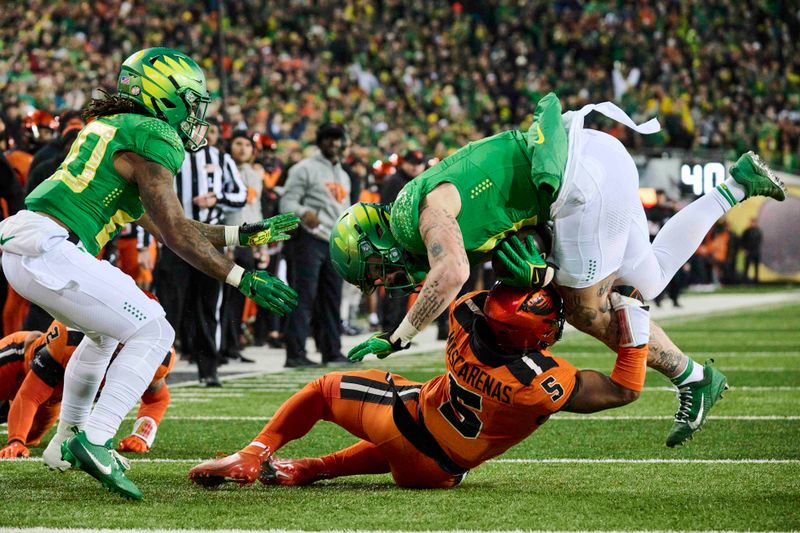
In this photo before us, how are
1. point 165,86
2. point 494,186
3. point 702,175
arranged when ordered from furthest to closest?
point 702,175 < point 165,86 < point 494,186

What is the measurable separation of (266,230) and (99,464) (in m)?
1.07

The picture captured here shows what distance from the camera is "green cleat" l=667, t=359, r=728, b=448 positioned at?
5398mm

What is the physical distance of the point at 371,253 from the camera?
196 inches

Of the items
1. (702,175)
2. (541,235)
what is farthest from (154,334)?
(702,175)

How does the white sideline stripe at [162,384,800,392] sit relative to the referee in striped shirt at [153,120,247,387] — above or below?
below

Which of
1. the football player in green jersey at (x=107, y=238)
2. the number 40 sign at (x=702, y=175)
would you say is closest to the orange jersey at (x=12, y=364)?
the football player in green jersey at (x=107, y=238)

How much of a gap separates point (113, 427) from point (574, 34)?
25.3 metres

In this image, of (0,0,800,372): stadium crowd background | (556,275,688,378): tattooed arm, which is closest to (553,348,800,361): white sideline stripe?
(556,275,688,378): tattooed arm

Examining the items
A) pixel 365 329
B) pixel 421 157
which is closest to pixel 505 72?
pixel 365 329

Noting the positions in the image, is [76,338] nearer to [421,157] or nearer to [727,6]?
[421,157]

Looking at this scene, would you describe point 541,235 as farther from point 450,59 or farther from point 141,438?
point 450,59

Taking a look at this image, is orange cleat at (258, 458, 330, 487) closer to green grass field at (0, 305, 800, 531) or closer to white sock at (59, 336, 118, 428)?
green grass field at (0, 305, 800, 531)

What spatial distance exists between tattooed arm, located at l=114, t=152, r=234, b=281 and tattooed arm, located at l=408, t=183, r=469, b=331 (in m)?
0.72

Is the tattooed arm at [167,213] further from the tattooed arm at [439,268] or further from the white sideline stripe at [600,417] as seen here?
the white sideline stripe at [600,417]
